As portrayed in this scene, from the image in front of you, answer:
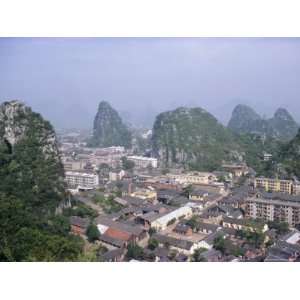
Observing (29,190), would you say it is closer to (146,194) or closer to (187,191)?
(146,194)

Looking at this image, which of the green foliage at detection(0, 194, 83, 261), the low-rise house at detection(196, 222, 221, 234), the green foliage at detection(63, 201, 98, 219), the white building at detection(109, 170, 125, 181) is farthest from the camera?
the white building at detection(109, 170, 125, 181)

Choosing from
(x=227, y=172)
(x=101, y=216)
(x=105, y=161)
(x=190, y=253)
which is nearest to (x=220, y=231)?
(x=190, y=253)

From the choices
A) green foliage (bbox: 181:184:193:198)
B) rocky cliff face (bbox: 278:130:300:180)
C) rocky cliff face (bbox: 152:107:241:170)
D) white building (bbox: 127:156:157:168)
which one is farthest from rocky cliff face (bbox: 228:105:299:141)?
green foliage (bbox: 181:184:193:198)

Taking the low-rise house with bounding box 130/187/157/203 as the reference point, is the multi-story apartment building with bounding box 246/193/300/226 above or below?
above

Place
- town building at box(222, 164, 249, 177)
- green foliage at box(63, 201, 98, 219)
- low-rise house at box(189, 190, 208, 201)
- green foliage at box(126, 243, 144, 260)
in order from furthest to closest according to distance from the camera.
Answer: town building at box(222, 164, 249, 177) < low-rise house at box(189, 190, 208, 201) < green foliage at box(63, 201, 98, 219) < green foliage at box(126, 243, 144, 260)

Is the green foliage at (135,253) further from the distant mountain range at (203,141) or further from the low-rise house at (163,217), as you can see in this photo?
the distant mountain range at (203,141)

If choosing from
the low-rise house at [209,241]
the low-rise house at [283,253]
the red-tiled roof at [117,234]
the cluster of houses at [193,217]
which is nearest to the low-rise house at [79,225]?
the cluster of houses at [193,217]

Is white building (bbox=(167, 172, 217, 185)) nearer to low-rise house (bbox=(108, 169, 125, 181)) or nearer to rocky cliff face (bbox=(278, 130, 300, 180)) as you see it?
low-rise house (bbox=(108, 169, 125, 181))

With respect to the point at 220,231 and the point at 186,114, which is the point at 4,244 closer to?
the point at 220,231
